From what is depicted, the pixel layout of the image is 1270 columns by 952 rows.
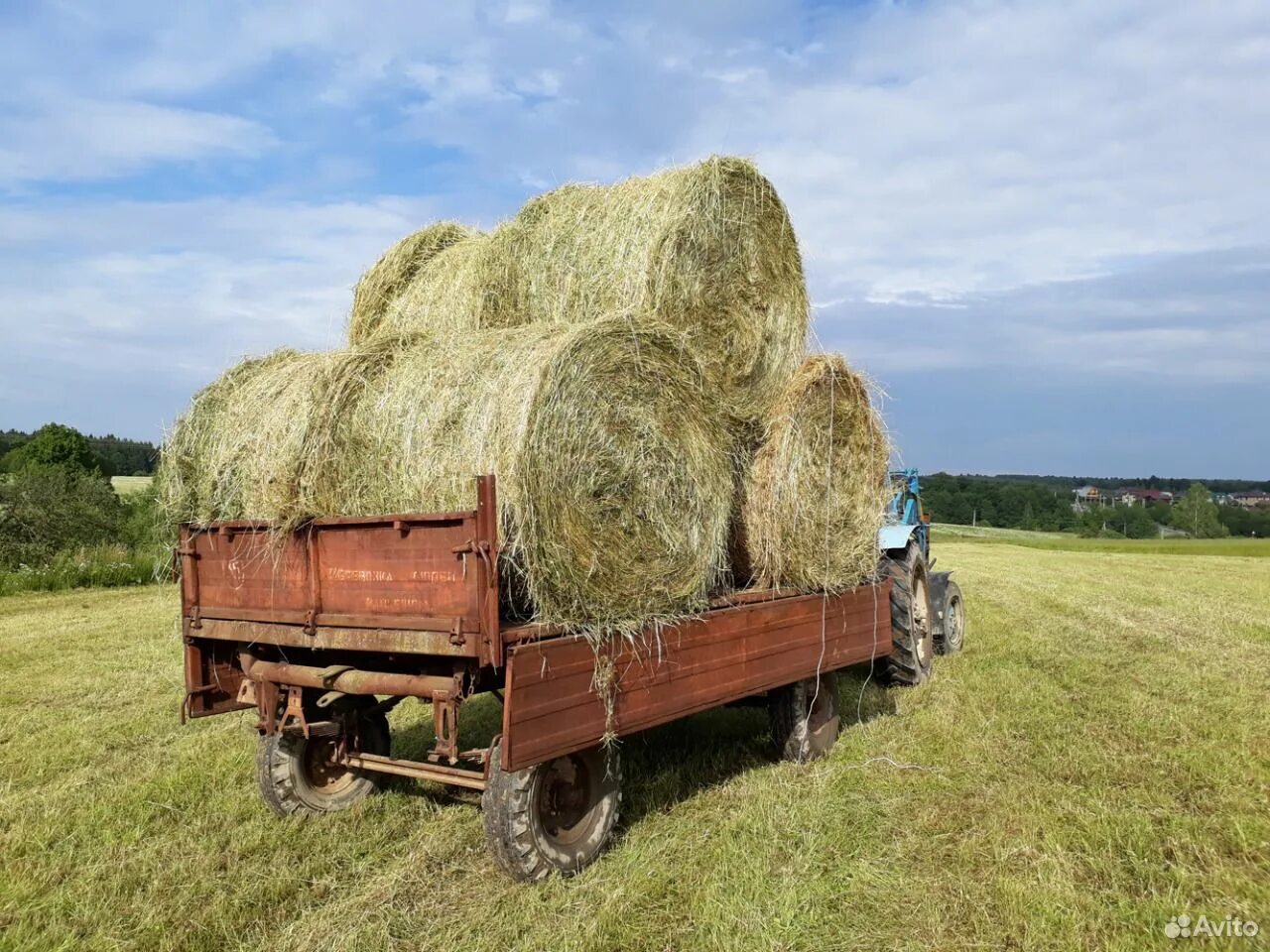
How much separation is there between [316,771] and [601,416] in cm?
276

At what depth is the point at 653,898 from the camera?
167 inches

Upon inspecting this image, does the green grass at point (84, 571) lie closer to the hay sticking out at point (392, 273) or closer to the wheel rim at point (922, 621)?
the hay sticking out at point (392, 273)

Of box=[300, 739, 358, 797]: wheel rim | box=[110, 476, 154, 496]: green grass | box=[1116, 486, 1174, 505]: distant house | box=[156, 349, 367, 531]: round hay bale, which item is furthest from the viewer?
box=[1116, 486, 1174, 505]: distant house

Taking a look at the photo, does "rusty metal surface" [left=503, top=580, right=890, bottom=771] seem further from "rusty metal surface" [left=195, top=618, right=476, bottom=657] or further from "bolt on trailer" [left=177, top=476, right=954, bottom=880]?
"rusty metal surface" [left=195, top=618, right=476, bottom=657]

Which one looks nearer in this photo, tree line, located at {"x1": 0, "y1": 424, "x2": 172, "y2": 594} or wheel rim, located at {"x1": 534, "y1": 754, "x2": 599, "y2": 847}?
wheel rim, located at {"x1": 534, "y1": 754, "x2": 599, "y2": 847}

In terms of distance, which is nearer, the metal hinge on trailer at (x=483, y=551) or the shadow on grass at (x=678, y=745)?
the metal hinge on trailer at (x=483, y=551)

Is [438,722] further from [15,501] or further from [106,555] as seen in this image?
[15,501]

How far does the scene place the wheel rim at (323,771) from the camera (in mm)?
5625

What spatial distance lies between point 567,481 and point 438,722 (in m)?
1.18

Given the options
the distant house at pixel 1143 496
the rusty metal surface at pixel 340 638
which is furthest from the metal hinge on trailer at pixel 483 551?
the distant house at pixel 1143 496

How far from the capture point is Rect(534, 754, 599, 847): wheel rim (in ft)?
15.2

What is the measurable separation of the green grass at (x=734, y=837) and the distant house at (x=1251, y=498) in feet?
221

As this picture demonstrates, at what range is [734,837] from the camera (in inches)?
192

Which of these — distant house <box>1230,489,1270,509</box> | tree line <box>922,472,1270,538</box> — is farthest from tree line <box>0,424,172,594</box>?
distant house <box>1230,489,1270,509</box>
